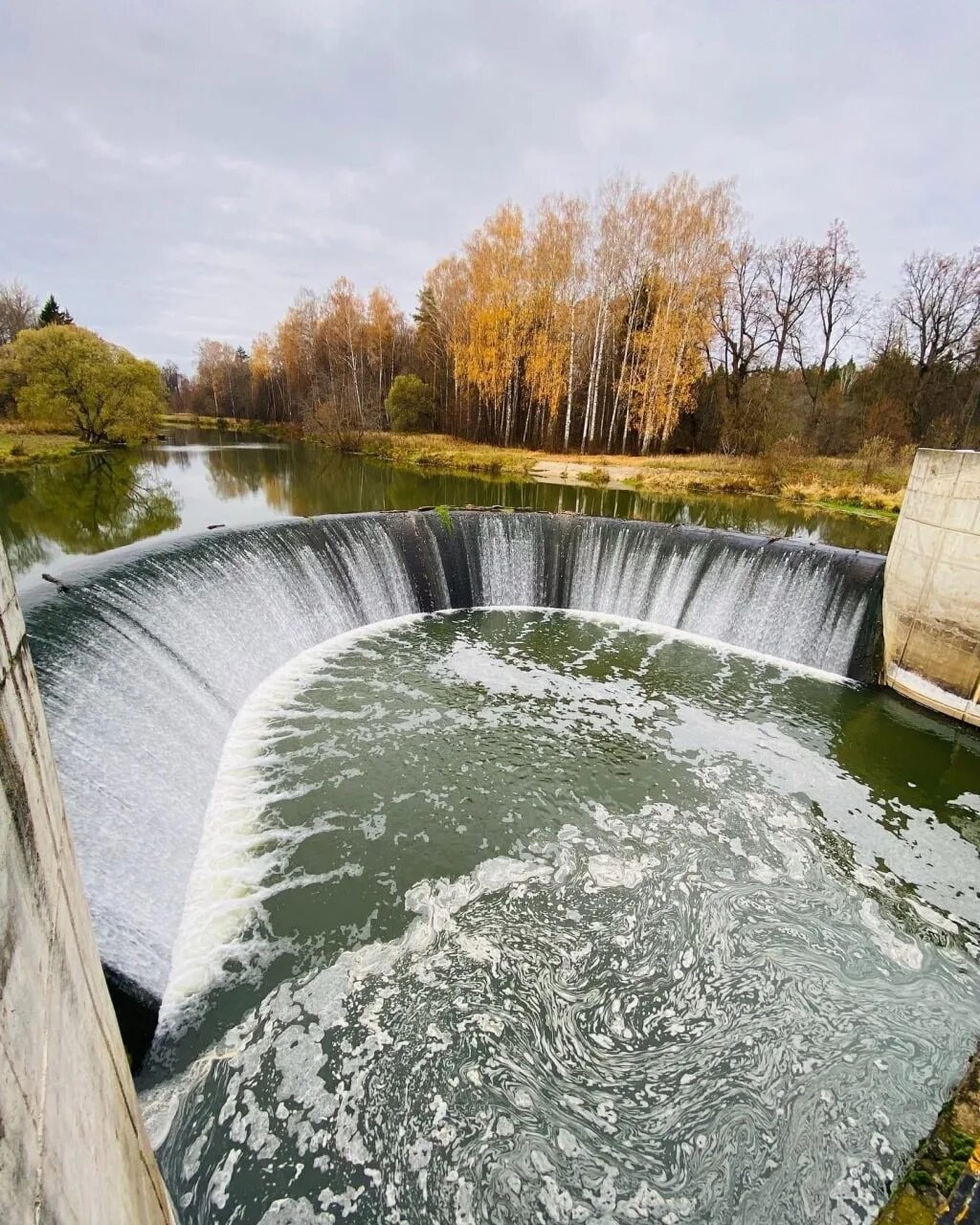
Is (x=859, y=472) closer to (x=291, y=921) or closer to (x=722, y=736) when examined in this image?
(x=722, y=736)

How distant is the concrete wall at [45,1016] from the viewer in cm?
96

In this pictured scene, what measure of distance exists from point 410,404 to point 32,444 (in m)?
18.7

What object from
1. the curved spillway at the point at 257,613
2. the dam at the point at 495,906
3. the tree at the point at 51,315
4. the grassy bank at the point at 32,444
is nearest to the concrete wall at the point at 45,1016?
the dam at the point at 495,906

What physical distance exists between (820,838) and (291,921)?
5013mm

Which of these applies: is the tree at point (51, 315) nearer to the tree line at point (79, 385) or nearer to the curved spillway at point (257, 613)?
the tree line at point (79, 385)

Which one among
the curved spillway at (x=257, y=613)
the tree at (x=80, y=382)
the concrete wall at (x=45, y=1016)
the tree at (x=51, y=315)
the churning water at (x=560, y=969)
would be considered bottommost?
the churning water at (x=560, y=969)

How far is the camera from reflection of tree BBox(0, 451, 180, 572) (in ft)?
37.9

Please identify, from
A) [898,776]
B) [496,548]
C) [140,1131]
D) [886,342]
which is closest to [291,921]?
[140,1131]

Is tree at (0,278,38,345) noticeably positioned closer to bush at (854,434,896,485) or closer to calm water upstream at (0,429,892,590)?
calm water upstream at (0,429,892,590)

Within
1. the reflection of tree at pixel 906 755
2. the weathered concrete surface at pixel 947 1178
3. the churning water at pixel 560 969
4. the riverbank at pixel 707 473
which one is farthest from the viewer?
the riverbank at pixel 707 473

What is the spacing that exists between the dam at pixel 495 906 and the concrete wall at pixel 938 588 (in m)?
0.42

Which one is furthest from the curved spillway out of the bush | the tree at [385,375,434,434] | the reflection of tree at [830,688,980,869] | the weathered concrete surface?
the tree at [385,375,434,434]

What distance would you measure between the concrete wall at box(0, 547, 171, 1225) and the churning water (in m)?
2.11

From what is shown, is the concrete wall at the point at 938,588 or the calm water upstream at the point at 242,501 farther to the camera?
the calm water upstream at the point at 242,501
